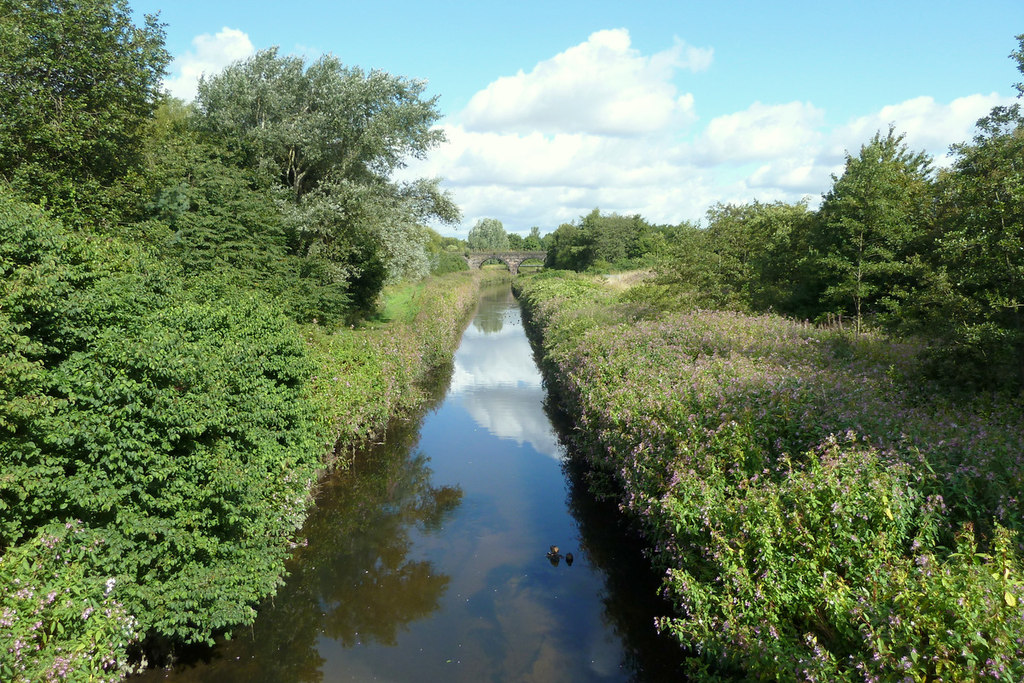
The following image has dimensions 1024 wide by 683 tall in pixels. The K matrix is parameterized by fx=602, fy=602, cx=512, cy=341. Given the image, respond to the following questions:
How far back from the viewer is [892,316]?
1827 cm

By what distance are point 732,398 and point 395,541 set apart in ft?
27.6

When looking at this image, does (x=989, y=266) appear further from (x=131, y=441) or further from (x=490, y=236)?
(x=490, y=236)

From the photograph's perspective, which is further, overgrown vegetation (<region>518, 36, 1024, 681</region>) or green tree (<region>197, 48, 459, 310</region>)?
green tree (<region>197, 48, 459, 310</region>)

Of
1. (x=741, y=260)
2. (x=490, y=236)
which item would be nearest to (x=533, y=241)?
(x=490, y=236)

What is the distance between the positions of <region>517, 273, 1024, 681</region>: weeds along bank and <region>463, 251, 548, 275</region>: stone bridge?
92271 millimetres

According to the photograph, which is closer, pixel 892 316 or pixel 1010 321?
pixel 1010 321

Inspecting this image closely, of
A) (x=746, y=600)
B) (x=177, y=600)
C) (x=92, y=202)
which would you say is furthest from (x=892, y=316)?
(x=92, y=202)

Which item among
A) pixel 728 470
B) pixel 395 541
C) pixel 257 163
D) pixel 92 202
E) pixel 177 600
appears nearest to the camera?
pixel 177 600

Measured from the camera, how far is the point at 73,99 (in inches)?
718

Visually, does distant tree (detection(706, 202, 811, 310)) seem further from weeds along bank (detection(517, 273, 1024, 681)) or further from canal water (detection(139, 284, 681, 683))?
weeds along bank (detection(517, 273, 1024, 681))

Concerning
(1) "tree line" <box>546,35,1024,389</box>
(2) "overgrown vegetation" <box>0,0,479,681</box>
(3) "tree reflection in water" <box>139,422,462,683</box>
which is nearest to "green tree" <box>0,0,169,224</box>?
(2) "overgrown vegetation" <box>0,0,479,681</box>

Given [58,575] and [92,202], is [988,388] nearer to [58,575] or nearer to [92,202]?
[58,575]

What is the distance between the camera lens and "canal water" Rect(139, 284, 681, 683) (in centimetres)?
996

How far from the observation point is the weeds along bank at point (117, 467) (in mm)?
6832
